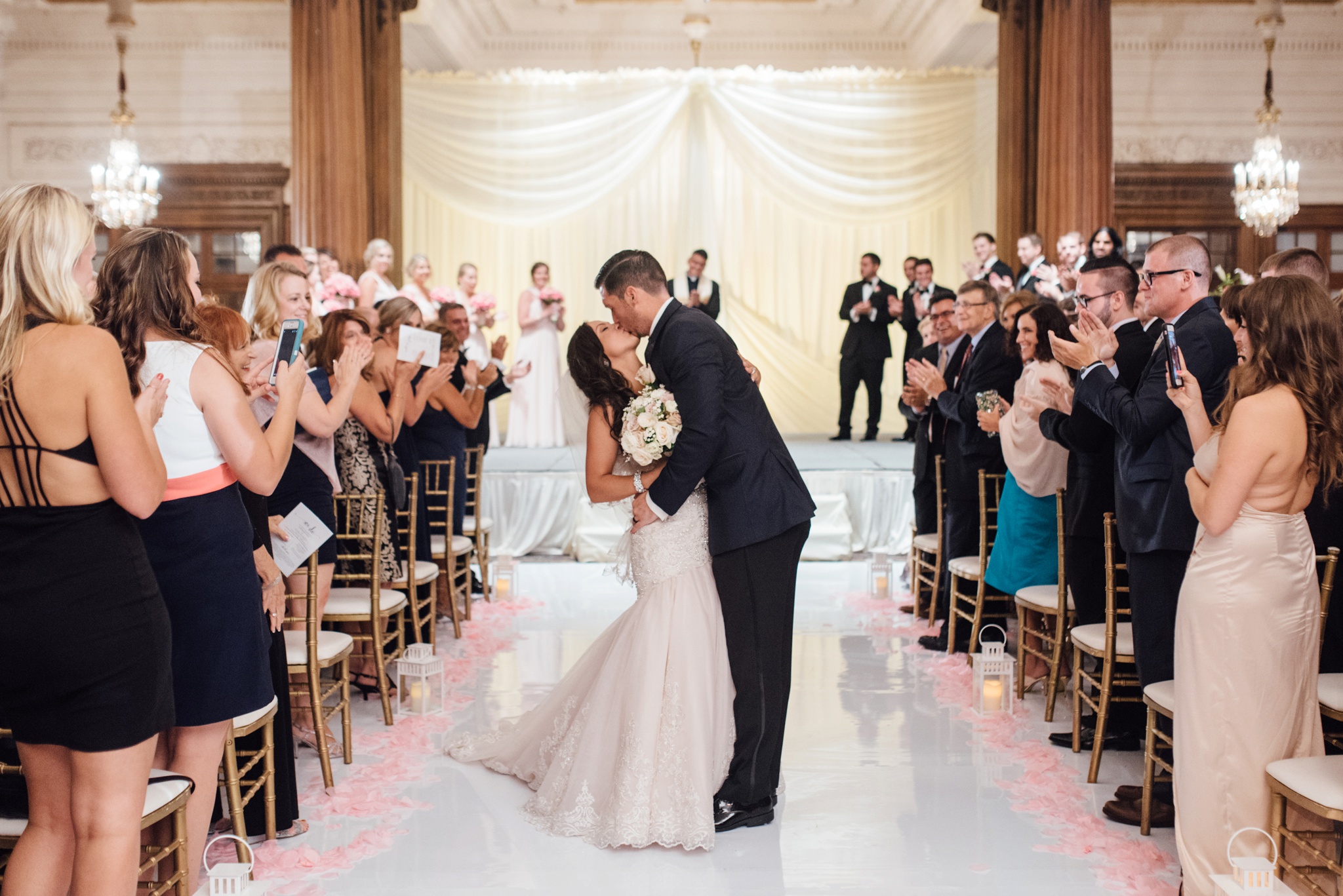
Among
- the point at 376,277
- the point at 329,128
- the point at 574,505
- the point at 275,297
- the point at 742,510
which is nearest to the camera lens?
the point at 742,510

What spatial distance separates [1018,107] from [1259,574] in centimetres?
867

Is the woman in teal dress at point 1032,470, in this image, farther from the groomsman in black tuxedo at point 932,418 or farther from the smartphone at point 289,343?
the smartphone at point 289,343

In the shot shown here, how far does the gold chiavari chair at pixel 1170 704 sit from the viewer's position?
120 inches

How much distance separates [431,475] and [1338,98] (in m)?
10.2

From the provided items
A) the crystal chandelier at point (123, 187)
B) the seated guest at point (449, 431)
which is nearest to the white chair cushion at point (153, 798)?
the seated guest at point (449, 431)

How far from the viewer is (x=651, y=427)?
333 centimetres

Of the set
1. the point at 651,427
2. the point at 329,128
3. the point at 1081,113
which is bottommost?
the point at 651,427

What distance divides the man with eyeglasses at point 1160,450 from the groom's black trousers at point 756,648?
1.02m

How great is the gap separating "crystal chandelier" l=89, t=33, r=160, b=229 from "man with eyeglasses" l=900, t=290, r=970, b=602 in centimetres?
700

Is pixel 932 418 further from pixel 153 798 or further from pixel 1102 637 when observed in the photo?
pixel 153 798

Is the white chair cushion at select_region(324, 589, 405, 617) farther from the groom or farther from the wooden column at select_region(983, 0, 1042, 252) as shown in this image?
the wooden column at select_region(983, 0, 1042, 252)

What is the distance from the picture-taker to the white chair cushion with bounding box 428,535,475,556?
20.2 ft

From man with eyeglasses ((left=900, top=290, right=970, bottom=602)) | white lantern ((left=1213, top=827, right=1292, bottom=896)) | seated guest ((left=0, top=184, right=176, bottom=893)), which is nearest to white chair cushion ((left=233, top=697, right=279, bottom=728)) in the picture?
seated guest ((left=0, top=184, right=176, bottom=893))

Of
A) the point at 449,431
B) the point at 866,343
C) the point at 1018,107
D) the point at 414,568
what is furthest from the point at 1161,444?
the point at 866,343
